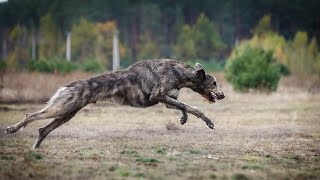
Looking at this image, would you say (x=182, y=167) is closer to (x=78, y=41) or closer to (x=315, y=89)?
(x=315, y=89)

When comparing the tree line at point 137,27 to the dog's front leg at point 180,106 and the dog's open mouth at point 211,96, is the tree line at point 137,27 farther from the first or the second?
the dog's front leg at point 180,106

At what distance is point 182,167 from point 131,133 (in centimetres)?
601

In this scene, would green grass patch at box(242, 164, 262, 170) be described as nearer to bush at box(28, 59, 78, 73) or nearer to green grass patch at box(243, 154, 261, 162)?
green grass patch at box(243, 154, 261, 162)

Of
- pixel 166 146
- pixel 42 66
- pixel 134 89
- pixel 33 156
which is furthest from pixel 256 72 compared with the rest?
pixel 33 156

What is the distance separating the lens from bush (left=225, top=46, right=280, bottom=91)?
3231 centimetres

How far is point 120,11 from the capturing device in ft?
278

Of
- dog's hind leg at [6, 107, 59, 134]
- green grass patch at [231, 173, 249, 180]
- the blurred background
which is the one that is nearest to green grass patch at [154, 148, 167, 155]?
dog's hind leg at [6, 107, 59, 134]

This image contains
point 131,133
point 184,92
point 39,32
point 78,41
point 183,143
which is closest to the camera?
point 183,143

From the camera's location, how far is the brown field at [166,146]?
9.07 meters

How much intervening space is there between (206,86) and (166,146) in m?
1.71

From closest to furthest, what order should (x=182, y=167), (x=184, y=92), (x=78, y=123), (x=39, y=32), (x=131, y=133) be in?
(x=182, y=167), (x=131, y=133), (x=78, y=123), (x=184, y=92), (x=39, y=32)

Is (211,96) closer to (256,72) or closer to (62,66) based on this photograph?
(256,72)

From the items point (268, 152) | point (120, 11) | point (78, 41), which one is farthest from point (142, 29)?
point (268, 152)

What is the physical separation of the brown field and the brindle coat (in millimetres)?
691
